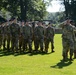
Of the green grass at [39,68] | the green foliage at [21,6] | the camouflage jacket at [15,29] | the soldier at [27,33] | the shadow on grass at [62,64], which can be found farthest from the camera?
the green foliage at [21,6]

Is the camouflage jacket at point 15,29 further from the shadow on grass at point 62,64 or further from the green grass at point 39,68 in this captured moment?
the shadow on grass at point 62,64

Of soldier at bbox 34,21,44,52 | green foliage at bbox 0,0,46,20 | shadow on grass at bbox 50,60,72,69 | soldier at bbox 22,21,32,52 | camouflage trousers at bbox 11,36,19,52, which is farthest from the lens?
green foliage at bbox 0,0,46,20

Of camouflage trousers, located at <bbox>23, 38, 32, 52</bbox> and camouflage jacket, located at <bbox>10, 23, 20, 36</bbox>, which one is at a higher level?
camouflage jacket, located at <bbox>10, 23, 20, 36</bbox>

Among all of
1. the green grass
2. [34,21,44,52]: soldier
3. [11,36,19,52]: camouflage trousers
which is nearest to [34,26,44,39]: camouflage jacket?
[34,21,44,52]: soldier

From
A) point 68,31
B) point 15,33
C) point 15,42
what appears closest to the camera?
point 68,31

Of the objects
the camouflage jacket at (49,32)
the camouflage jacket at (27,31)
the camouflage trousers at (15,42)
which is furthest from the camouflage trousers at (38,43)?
the camouflage trousers at (15,42)

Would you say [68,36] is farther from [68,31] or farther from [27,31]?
[27,31]

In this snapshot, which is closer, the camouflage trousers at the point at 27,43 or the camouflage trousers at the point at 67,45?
the camouflage trousers at the point at 67,45

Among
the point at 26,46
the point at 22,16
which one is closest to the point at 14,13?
the point at 22,16

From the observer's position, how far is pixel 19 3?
65.1 meters

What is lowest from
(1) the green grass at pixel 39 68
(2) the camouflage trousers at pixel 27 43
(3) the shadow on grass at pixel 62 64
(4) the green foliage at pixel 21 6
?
(3) the shadow on grass at pixel 62 64

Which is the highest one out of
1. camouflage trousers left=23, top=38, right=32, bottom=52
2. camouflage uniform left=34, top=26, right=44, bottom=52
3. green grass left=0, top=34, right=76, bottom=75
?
camouflage uniform left=34, top=26, right=44, bottom=52

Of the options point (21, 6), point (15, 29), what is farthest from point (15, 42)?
point (21, 6)

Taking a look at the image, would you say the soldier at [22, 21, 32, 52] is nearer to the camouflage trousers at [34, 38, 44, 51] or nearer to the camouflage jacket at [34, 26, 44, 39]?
the camouflage jacket at [34, 26, 44, 39]
